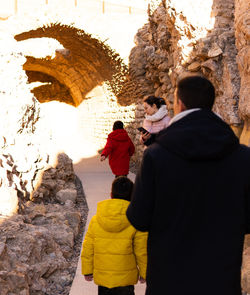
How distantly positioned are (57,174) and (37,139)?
0.73m

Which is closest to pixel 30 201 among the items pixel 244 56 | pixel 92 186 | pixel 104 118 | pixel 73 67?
pixel 92 186

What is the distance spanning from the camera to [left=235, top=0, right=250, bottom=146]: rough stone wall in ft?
12.1

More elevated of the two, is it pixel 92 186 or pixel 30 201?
pixel 30 201

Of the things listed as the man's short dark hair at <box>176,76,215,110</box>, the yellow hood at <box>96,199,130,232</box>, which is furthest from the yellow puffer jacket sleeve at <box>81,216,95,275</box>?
the man's short dark hair at <box>176,76,215,110</box>

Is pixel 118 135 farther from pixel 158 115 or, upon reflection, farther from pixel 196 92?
pixel 196 92

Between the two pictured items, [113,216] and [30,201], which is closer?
[113,216]

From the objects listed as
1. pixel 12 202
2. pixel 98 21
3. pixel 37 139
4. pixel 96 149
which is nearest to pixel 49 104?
pixel 96 149

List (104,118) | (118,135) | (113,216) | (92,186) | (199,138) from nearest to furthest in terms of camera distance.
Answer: (199,138) < (113,216) < (118,135) < (92,186) < (104,118)

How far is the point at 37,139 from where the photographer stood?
6297 millimetres

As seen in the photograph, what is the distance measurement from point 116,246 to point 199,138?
963 mm

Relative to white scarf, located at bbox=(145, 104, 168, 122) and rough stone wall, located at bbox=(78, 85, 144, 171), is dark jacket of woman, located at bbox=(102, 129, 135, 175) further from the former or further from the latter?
rough stone wall, located at bbox=(78, 85, 144, 171)

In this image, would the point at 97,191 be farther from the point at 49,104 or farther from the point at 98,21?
the point at 49,104

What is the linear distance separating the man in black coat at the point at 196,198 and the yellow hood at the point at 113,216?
522 mm

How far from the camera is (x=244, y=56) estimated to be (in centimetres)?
376
